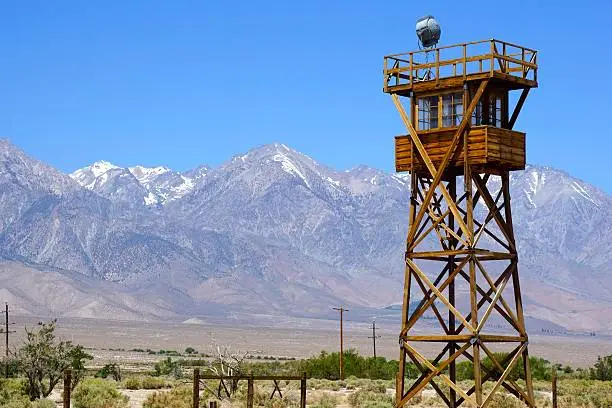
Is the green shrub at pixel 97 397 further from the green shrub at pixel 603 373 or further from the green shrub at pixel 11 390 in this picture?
the green shrub at pixel 603 373

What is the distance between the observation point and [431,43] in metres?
31.5

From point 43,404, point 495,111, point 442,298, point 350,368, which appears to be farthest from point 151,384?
point 495,111

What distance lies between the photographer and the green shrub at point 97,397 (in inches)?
1416

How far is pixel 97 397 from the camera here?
37312mm

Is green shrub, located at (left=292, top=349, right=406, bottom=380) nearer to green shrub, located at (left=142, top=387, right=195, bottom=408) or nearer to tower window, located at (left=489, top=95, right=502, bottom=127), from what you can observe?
green shrub, located at (left=142, top=387, right=195, bottom=408)

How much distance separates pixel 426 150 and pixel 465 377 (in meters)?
30.4

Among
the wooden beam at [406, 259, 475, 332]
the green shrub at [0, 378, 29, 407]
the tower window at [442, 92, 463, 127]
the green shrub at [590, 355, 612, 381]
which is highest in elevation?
the tower window at [442, 92, 463, 127]

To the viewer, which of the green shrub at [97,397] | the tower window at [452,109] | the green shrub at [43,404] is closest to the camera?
the tower window at [452,109]

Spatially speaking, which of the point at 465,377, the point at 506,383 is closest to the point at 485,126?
the point at 506,383

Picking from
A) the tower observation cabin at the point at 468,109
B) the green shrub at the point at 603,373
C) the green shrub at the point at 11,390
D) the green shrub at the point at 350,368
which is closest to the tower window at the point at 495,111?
the tower observation cabin at the point at 468,109

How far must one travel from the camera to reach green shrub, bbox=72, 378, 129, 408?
118ft

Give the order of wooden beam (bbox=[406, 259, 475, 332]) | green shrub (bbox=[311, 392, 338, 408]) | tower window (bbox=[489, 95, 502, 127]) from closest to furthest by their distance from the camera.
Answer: wooden beam (bbox=[406, 259, 475, 332]) < tower window (bbox=[489, 95, 502, 127]) < green shrub (bbox=[311, 392, 338, 408])

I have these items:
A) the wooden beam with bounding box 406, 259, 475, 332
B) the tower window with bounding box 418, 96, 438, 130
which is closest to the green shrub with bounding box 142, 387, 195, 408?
the wooden beam with bounding box 406, 259, 475, 332

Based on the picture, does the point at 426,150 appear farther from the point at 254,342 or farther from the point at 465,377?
the point at 254,342
